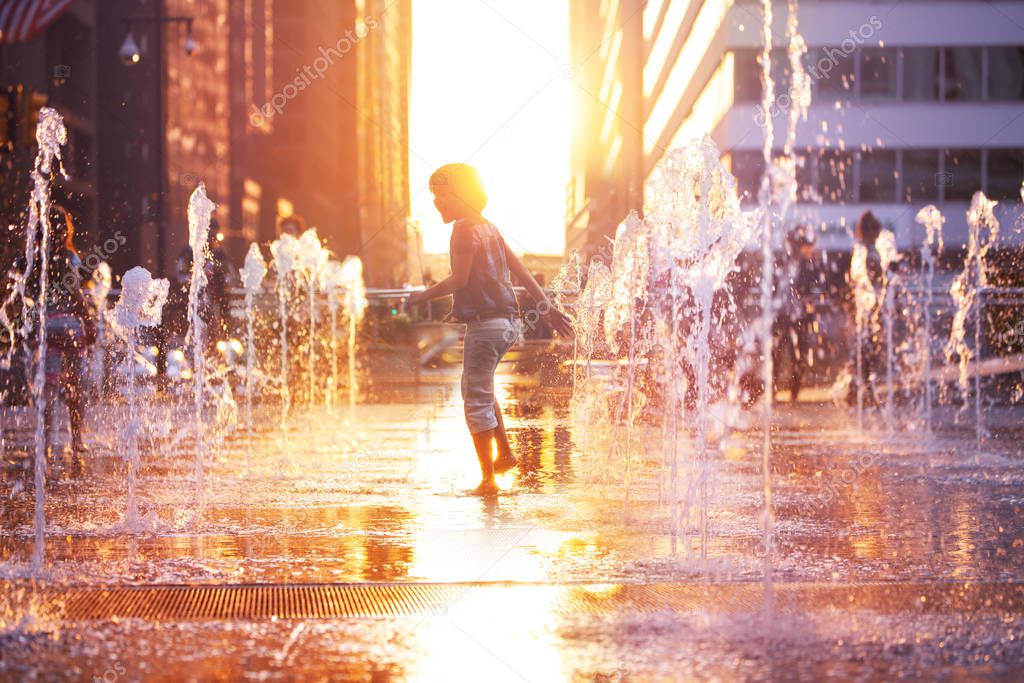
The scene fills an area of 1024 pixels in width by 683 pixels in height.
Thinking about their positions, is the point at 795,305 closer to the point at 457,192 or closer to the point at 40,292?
the point at 457,192

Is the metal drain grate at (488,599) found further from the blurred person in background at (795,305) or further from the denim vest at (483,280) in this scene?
the blurred person in background at (795,305)

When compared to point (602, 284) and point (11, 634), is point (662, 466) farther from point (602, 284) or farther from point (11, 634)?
point (602, 284)

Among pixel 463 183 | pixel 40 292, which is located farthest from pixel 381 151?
pixel 463 183

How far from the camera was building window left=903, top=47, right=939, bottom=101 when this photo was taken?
43.4 m

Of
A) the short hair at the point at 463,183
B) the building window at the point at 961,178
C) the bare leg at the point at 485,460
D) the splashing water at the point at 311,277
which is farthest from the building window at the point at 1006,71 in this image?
the bare leg at the point at 485,460

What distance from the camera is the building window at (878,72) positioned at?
4353 cm

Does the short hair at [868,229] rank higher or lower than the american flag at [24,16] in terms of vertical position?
lower

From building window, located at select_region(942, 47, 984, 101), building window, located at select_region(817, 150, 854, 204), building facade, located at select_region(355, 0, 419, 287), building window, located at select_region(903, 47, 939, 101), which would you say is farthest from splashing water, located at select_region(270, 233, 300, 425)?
building facade, located at select_region(355, 0, 419, 287)

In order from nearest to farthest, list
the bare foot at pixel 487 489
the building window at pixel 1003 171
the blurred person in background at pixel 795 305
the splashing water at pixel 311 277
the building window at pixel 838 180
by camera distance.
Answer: the bare foot at pixel 487 489
the blurred person in background at pixel 795 305
the splashing water at pixel 311 277
the building window at pixel 1003 171
the building window at pixel 838 180

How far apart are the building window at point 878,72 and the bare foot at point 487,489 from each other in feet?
125

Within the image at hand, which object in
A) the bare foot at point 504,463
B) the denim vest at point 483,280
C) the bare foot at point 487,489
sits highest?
the denim vest at point 483,280

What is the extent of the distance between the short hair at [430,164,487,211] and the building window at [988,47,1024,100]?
38.3 meters

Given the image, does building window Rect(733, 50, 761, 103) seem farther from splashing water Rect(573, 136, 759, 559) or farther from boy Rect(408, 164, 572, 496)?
boy Rect(408, 164, 572, 496)

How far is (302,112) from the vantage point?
82375 millimetres
